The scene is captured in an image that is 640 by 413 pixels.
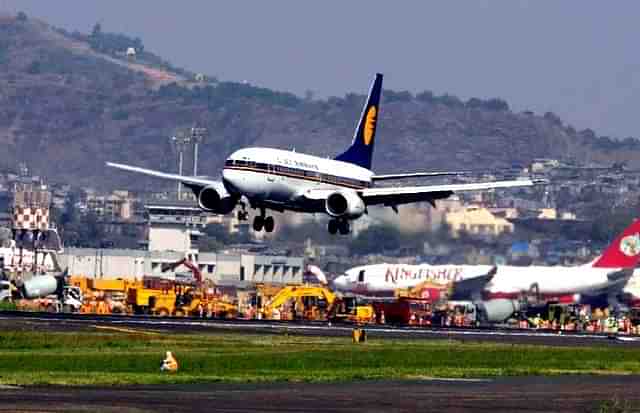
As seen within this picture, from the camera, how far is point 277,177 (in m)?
98.9

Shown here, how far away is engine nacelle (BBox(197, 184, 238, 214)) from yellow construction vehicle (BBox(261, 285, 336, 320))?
38068 mm

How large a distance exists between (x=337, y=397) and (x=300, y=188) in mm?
42317

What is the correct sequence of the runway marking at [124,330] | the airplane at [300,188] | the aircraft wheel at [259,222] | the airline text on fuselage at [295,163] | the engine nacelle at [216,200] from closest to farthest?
the runway marking at [124,330] < the airplane at [300,188] < the airline text on fuselage at [295,163] < the engine nacelle at [216,200] < the aircraft wheel at [259,222]

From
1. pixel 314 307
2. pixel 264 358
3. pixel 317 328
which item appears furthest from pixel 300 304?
pixel 264 358

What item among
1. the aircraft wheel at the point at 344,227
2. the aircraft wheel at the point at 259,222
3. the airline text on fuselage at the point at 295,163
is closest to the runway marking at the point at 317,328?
the aircraft wheel at the point at 344,227

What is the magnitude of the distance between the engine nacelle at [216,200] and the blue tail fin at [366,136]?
11535 mm

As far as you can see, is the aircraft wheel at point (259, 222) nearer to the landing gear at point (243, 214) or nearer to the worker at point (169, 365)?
the landing gear at point (243, 214)

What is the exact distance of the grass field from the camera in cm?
6825

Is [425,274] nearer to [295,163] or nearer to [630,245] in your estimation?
[630,245]

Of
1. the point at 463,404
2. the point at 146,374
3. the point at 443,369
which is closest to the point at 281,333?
the point at 443,369

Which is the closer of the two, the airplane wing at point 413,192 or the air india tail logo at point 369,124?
the airplane wing at point 413,192

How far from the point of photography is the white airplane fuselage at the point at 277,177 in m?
97.7

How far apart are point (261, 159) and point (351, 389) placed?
3674 centimetres

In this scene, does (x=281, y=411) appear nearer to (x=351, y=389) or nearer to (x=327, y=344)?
(x=351, y=389)
